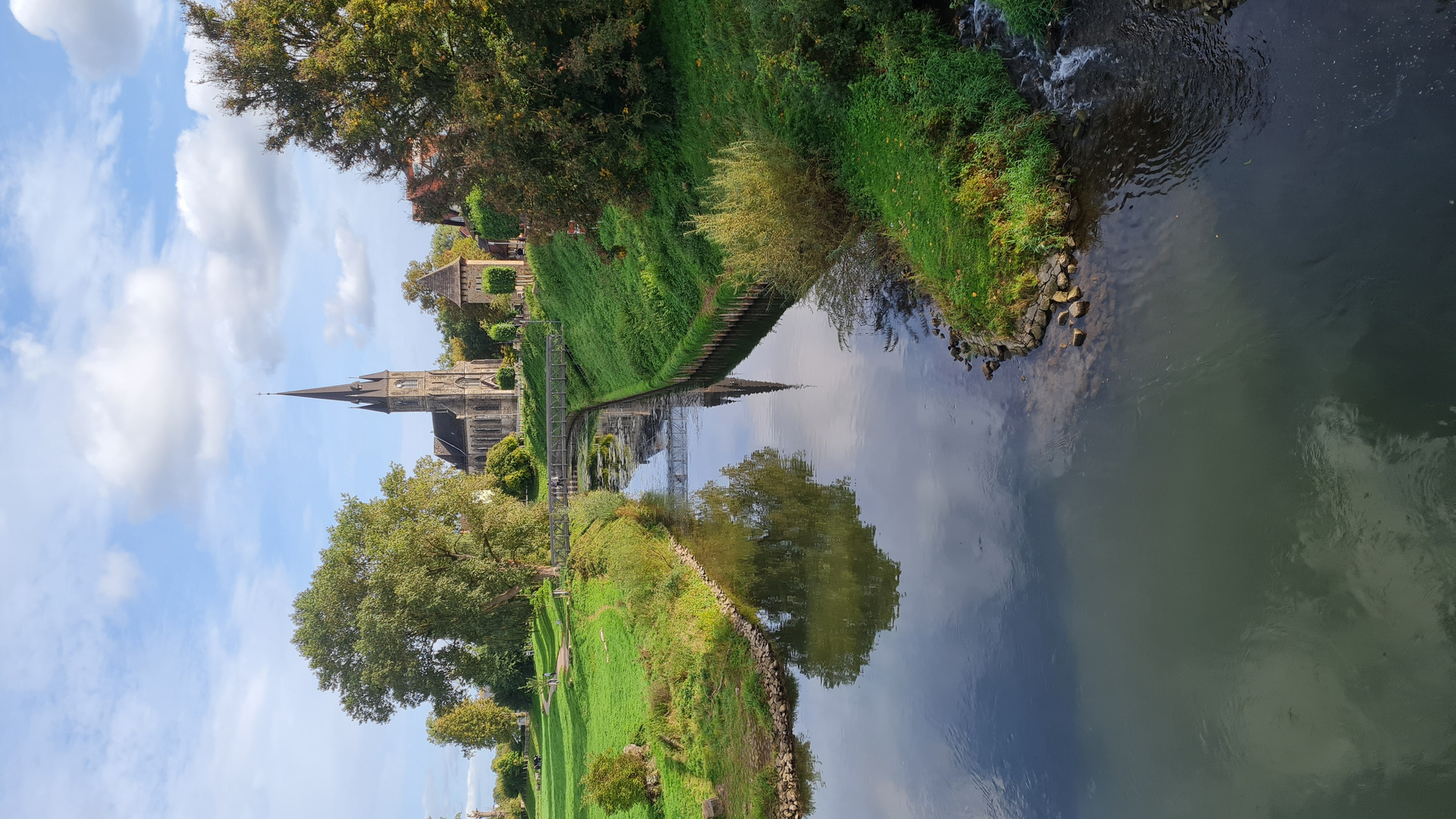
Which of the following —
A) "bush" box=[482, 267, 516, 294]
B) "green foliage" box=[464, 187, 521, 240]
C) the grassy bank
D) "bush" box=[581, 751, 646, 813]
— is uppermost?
"green foliage" box=[464, 187, 521, 240]

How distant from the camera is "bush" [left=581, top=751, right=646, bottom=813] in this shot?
56.7ft

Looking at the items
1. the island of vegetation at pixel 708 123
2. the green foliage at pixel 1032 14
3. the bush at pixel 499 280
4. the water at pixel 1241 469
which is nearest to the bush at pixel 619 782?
the water at pixel 1241 469

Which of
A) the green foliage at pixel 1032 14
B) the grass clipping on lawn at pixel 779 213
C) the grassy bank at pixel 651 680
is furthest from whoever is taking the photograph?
the grassy bank at pixel 651 680

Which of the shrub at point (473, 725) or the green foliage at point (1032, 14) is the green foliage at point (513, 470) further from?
the green foliage at point (1032, 14)

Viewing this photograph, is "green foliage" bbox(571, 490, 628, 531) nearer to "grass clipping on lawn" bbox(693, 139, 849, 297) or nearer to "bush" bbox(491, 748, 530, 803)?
"grass clipping on lawn" bbox(693, 139, 849, 297)

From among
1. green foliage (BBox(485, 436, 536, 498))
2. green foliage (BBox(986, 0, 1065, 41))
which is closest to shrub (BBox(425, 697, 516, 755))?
green foliage (BBox(485, 436, 536, 498))

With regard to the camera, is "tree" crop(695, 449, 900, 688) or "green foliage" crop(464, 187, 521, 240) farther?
"green foliage" crop(464, 187, 521, 240)

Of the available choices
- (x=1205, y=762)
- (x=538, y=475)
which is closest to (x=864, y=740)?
(x=1205, y=762)

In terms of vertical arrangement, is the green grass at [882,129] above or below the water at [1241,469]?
above

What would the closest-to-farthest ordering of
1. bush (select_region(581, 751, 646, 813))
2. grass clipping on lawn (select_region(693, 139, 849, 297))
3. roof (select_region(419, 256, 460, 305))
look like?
grass clipping on lawn (select_region(693, 139, 849, 297)), bush (select_region(581, 751, 646, 813)), roof (select_region(419, 256, 460, 305))

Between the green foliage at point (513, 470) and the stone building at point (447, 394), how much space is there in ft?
8.85

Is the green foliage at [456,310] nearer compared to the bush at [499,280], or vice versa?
the bush at [499,280]

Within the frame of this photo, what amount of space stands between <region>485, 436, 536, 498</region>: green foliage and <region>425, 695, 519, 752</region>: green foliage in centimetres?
982

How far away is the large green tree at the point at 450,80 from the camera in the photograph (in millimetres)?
11672
